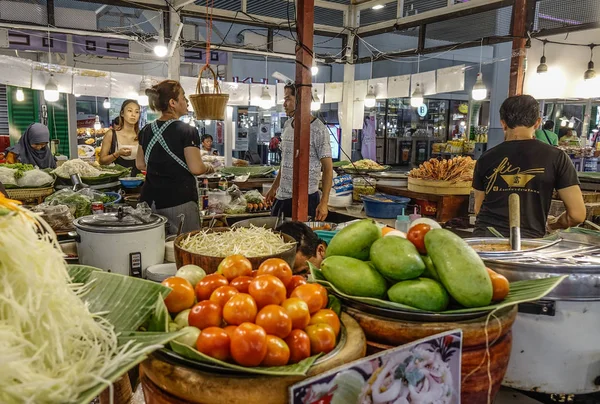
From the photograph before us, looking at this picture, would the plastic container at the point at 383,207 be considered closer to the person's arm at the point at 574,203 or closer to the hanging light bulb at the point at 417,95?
the person's arm at the point at 574,203

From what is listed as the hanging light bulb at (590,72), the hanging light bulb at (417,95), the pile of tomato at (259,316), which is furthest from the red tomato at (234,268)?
the hanging light bulb at (417,95)

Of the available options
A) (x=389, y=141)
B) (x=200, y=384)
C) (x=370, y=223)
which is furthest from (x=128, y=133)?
(x=389, y=141)

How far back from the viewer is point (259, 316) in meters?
1.29

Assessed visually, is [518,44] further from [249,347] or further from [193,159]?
[249,347]

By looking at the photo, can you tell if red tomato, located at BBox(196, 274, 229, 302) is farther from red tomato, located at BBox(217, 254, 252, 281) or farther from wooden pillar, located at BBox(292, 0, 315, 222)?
wooden pillar, located at BBox(292, 0, 315, 222)

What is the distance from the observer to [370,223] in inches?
70.4

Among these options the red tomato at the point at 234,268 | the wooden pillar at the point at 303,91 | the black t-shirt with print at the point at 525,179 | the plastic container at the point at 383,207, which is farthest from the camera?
the plastic container at the point at 383,207

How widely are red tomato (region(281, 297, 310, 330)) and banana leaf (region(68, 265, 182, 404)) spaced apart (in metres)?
0.36

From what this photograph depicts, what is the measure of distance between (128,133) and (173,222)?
342 centimetres

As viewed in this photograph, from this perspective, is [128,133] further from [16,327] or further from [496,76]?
[496,76]

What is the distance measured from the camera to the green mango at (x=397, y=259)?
1522mm

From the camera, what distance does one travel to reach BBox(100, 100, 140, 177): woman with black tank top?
6637mm

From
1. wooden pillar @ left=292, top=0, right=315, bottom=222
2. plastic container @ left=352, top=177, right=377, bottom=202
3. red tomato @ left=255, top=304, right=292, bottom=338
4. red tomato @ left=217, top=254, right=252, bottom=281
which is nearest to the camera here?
red tomato @ left=255, top=304, right=292, bottom=338

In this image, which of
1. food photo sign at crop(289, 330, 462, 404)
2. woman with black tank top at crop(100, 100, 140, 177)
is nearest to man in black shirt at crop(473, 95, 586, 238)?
food photo sign at crop(289, 330, 462, 404)
